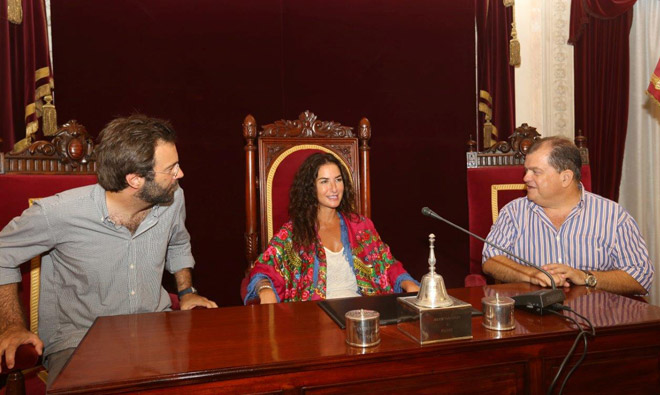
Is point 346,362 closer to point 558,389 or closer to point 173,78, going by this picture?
point 558,389

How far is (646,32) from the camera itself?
3.50 m

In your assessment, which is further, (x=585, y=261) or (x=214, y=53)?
(x=214, y=53)

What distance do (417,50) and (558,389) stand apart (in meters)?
2.65

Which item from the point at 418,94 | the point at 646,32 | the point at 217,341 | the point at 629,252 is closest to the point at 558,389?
the point at 217,341

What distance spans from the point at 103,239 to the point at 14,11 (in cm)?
147

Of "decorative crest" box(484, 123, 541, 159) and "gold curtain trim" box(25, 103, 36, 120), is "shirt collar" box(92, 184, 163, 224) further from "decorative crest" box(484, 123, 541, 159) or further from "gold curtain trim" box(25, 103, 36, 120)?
"decorative crest" box(484, 123, 541, 159)

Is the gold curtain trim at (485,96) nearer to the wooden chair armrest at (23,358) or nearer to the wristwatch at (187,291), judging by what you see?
the wristwatch at (187,291)

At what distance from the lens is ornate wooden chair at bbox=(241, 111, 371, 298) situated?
8.73ft

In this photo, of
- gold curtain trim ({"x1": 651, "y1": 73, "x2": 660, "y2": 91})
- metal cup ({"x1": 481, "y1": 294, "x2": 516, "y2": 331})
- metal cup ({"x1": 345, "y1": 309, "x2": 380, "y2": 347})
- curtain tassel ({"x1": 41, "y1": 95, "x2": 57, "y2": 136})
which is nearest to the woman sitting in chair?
metal cup ({"x1": 481, "y1": 294, "x2": 516, "y2": 331})

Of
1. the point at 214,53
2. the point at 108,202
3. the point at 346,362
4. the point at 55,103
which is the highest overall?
the point at 214,53

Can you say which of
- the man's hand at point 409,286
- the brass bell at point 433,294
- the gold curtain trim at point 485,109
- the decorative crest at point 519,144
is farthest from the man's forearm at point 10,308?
the gold curtain trim at point 485,109

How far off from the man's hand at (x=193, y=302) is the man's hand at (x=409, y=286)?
2.83 ft

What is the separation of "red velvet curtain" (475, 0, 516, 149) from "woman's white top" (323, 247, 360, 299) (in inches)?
68.8

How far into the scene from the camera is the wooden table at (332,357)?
1.12 meters
